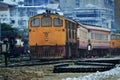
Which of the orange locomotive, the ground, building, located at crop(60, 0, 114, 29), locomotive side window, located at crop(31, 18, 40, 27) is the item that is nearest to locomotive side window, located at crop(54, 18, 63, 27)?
the orange locomotive

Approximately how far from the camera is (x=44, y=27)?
23.3 meters

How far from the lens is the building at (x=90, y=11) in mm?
133875

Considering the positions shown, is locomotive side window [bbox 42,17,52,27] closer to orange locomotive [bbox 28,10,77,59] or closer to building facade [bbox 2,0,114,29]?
orange locomotive [bbox 28,10,77,59]

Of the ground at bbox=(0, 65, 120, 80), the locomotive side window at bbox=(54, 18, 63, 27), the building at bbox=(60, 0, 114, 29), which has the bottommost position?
the ground at bbox=(0, 65, 120, 80)

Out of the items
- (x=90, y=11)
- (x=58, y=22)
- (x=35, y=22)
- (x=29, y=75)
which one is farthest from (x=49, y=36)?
(x=90, y=11)

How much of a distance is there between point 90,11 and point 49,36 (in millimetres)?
117530

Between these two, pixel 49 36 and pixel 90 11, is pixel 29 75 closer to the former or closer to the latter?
pixel 49 36

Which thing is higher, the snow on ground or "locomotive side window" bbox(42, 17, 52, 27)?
"locomotive side window" bbox(42, 17, 52, 27)

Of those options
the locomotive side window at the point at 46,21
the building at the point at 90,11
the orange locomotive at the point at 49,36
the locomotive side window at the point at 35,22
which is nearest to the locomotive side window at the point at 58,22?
the orange locomotive at the point at 49,36

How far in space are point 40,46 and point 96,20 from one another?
110 m

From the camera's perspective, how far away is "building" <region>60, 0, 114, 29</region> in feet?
439

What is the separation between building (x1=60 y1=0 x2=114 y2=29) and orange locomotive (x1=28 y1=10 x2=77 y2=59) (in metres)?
100

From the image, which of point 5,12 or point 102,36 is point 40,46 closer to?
point 102,36

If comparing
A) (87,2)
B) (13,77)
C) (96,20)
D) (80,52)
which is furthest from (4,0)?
(13,77)
